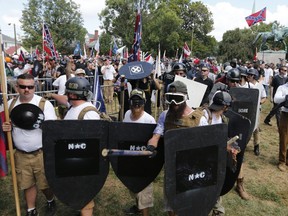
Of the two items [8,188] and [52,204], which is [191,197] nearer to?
[52,204]

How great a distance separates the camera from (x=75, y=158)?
276cm

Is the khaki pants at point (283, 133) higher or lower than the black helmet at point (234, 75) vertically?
lower

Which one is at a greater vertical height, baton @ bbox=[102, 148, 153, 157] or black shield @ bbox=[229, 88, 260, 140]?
black shield @ bbox=[229, 88, 260, 140]

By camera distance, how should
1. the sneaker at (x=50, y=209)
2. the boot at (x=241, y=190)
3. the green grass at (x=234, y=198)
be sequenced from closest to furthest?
the sneaker at (x=50, y=209) → the green grass at (x=234, y=198) → the boot at (x=241, y=190)

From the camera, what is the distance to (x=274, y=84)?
889cm

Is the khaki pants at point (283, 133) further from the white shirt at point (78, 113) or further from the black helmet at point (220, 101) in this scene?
the white shirt at point (78, 113)

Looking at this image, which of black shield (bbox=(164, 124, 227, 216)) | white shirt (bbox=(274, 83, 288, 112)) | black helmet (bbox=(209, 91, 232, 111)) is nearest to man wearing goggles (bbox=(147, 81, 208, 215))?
black shield (bbox=(164, 124, 227, 216))

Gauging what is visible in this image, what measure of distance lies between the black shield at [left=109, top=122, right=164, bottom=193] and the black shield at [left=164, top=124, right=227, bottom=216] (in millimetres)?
503

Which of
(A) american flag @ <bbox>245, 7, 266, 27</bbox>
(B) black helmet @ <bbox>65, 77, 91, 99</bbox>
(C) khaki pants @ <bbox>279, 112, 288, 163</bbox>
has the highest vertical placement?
(A) american flag @ <bbox>245, 7, 266, 27</bbox>

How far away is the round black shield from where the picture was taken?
316cm

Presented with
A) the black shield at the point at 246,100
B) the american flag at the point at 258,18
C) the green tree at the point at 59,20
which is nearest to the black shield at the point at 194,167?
the black shield at the point at 246,100

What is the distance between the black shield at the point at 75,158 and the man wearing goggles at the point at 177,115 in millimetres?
544

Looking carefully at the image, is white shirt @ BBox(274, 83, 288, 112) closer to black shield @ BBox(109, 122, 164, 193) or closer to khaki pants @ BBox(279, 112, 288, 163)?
khaki pants @ BBox(279, 112, 288, 163)

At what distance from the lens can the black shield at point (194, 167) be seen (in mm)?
2395
